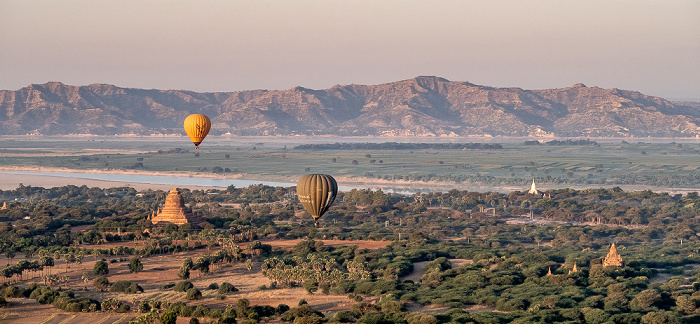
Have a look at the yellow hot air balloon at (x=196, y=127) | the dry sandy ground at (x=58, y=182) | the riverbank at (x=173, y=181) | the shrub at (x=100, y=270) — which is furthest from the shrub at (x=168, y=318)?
the dry sandy ground at (x=58, y=182)

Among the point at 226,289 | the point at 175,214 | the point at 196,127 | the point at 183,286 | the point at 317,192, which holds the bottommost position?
the point at 226,289

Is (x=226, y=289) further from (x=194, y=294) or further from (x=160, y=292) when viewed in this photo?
(x=160, y=292)

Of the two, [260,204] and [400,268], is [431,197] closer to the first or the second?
[260,204]

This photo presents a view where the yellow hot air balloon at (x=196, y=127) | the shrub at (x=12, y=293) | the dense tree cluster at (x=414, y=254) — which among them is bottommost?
the dense tree cluster at (x=414, y=254)

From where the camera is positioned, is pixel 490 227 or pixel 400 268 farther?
pixel 490 227

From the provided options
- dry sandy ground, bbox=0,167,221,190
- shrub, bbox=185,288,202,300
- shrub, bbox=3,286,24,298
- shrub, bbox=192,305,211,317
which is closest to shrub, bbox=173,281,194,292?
shrub, bbox=185,288,202,300

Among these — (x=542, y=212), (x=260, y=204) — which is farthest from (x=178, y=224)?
(x=542, y=212)

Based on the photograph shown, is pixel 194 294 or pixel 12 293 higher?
pixel 12 293

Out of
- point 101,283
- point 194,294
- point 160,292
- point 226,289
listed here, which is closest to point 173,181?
A: point 101,283

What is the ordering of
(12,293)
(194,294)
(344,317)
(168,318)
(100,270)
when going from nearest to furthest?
(168,318) → (344,317) → (12,293) → (194,294) → (100,270)

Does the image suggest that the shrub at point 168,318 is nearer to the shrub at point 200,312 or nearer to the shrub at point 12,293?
the shrub at point 200,312

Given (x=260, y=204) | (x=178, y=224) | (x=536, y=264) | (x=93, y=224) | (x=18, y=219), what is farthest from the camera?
(x=260, y=204)
